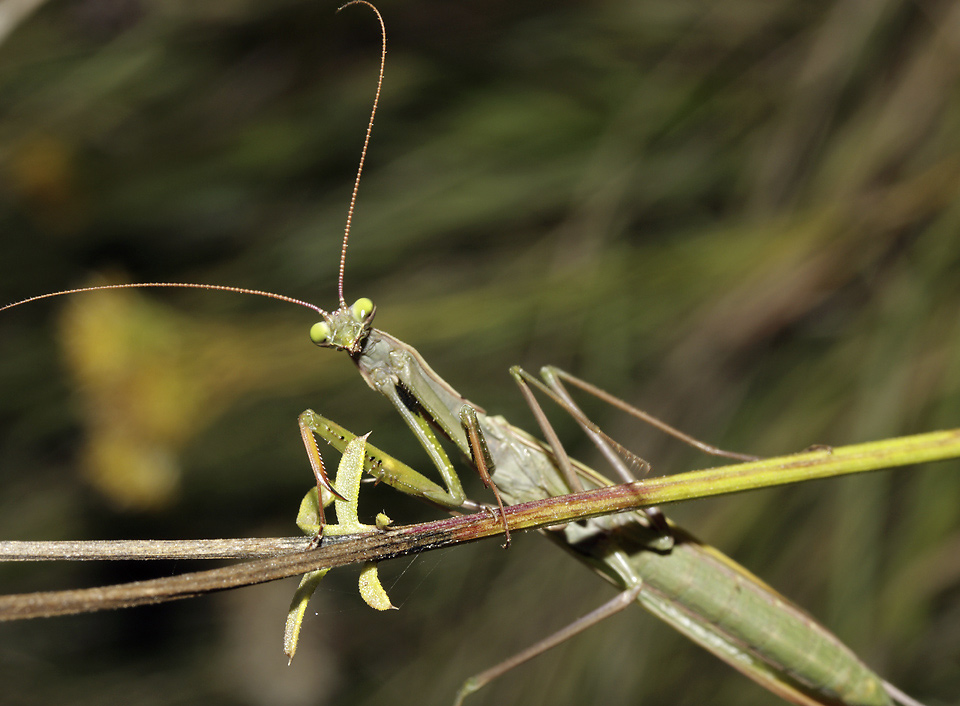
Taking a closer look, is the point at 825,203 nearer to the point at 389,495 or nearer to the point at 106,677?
the point at 389,495

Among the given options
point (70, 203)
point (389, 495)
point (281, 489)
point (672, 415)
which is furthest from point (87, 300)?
point (672, 415)

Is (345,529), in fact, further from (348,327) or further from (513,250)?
(513,250)

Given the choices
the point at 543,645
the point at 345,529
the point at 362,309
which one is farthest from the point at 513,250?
the point at 345,529

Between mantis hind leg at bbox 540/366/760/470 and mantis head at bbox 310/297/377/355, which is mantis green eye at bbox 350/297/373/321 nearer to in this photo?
mantis head at bbox 310/297/377/355

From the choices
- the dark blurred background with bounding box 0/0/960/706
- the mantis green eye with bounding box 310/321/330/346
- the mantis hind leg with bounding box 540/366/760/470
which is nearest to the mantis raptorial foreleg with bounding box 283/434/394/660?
the mantis green eye with bounding box 310/321/330/346

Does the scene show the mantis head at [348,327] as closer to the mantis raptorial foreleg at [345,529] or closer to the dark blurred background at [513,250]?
the dark blurred background at [513,250]

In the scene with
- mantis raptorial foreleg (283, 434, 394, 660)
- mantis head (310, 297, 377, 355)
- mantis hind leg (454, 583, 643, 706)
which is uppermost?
mantis head (310, 297, 377, 355)

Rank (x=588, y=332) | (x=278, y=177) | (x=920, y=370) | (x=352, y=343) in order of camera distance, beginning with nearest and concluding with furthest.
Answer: (x=920, y=370) < (x=352, y=343) < (x=588, y=332) < (x=278, y=177)
